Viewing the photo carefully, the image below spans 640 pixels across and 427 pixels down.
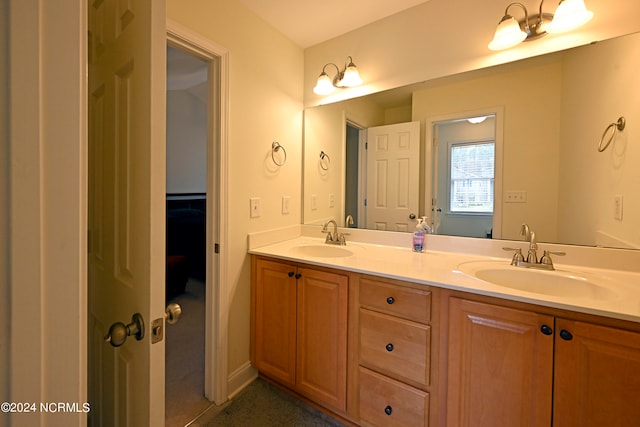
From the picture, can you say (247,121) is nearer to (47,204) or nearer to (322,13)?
(322,13)

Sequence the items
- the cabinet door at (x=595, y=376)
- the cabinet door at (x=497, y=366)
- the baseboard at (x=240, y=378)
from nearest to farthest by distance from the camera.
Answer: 1. the cabinet door at (x=595, y=376)
2. the cabinet door at (x=497, y=366)
3. the baseboard at (x=240, y=378)

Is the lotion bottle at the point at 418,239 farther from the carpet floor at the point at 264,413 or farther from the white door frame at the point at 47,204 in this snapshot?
the white door frame at the point at 47,204

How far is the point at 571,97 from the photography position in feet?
4.58

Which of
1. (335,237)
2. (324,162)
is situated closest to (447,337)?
(335,237)

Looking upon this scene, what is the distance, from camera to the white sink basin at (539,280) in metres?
1.16

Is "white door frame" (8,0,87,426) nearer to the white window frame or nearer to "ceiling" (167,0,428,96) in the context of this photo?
"ceiling" (167,0,428,96)

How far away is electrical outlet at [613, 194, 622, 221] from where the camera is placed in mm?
1272

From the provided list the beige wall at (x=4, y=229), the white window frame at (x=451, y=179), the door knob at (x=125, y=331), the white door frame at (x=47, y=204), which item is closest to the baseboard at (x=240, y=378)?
the door knob at (x=125, y=331)

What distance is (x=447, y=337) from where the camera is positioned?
45.4 inches

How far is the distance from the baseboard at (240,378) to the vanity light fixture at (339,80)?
206 cm

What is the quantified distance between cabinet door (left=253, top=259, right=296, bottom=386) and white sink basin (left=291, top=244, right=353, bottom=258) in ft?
0.83

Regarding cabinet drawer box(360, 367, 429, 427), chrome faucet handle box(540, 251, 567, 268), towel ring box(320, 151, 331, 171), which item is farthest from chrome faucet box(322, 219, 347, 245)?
chrome faucet handle box(540, 251, 567, 268)

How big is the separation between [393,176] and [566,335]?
126 cm

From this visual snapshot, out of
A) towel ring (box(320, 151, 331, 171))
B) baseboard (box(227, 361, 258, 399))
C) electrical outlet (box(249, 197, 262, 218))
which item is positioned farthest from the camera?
towel ring (box(320, 151, 331, 171))
